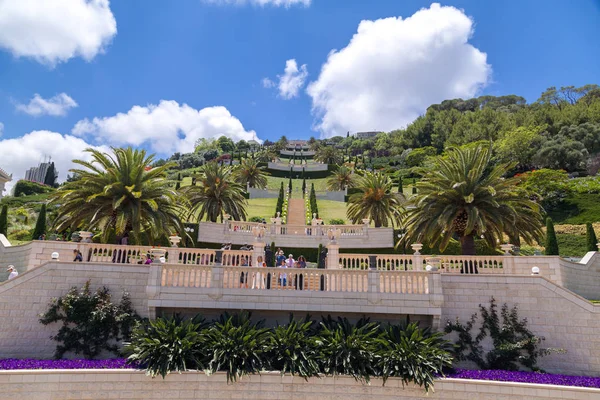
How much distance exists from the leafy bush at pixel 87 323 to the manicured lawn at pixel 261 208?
32097mm

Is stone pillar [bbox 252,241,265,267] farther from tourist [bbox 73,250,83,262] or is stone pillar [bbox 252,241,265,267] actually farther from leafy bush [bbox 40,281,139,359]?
tourist [bbox 73,250,83,262]

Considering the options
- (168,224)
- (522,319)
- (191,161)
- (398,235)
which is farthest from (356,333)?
(191,161)

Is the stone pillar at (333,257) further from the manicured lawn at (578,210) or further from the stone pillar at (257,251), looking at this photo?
the manicured lawn at (578,210)

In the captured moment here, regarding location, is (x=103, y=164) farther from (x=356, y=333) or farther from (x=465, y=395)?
(x=465, y=395)

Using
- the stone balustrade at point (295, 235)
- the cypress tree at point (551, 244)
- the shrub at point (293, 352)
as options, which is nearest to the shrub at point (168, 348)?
the shrub at point (293, 352)

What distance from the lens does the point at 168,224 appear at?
2166 cm

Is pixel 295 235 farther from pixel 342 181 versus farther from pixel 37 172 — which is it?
pixel 37 172

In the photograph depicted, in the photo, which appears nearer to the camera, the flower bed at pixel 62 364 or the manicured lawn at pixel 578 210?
the flower bed at pixel 62 364

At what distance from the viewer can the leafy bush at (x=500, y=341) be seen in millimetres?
13656

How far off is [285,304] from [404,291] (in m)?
4.27

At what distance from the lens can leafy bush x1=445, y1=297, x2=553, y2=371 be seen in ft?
44.8

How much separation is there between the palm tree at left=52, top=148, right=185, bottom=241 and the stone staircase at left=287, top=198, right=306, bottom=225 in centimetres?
2448

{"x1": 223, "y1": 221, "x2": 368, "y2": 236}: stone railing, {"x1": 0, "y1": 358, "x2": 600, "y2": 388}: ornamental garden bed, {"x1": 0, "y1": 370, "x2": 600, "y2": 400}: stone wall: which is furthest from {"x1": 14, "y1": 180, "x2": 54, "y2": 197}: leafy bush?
{"x1": 0, "y1": 370, "x2": 600, "y2": 400}: stone wall

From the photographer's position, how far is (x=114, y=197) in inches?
776
